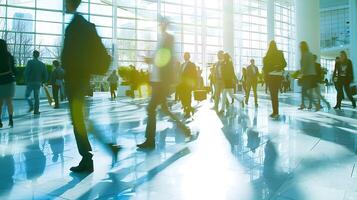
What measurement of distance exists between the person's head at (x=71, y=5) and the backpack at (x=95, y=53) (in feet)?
0.67

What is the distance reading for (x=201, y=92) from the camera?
38.5ft

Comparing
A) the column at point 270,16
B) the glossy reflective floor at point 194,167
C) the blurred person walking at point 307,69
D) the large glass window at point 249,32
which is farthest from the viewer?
the large glass window at point 249,32

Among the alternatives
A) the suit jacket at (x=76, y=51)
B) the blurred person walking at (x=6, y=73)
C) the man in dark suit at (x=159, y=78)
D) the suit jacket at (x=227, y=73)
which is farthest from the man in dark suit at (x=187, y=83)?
the suit jacket at (x=76, y=51)

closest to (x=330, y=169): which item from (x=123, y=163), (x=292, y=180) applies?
(x=292, y=180)

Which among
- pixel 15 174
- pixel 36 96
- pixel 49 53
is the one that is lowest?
pixel 15 174

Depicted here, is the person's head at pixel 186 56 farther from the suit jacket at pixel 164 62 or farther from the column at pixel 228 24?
the column at pixel 228 24

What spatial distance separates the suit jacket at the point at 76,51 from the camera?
325 cm

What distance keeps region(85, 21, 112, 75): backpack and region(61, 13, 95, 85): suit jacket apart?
0.02 metres

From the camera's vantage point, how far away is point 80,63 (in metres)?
3.27

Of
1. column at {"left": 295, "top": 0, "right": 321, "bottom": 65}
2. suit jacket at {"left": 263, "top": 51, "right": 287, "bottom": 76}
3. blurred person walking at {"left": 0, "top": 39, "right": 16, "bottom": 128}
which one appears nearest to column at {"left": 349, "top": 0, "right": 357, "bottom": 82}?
column at {"left": 295, "top": 0, "right": 321, "bottom": 65}

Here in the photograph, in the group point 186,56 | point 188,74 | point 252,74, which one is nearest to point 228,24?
point 252,74

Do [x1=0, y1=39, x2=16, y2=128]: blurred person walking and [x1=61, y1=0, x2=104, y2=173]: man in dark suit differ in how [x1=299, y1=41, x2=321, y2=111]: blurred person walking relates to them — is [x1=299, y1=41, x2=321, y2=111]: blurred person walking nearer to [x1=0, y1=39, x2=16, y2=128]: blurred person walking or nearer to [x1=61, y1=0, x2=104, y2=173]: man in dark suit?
[x1=0, y1=39, x2=16, y2=128]: blurred person walking

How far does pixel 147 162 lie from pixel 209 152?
0.84 meters

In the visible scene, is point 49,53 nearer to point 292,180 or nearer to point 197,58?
point 197,58
